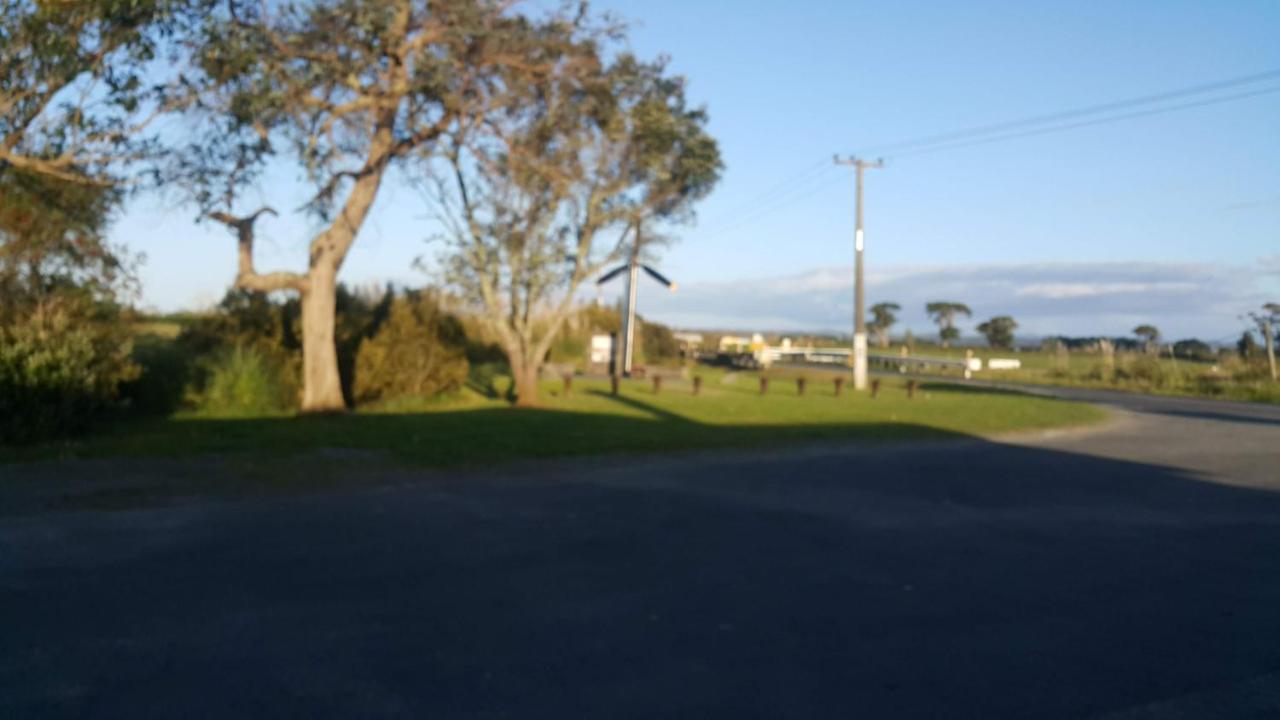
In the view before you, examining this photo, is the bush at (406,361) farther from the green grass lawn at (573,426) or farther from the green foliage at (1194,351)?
the green foliage at (1194,351)

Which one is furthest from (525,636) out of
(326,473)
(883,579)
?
(326,473)

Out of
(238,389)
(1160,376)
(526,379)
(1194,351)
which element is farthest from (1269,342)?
(238,389)

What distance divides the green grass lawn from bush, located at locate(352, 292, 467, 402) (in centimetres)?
64

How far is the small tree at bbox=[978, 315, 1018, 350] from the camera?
92.9 metres

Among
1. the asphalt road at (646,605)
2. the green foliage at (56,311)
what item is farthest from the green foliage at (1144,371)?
the green foliage at (56,311)

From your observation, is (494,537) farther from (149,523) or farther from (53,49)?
(53,49)

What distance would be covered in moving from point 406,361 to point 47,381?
395 inches

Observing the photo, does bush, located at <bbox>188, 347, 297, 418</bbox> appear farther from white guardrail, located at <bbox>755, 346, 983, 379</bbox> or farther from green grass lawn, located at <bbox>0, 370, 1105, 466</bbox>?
white guardrail, located at <bbox>755, 346, 983, 379</bbox>

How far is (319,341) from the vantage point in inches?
824

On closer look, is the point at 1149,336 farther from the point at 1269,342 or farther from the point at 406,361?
the point at 406,361

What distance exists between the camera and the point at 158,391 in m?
21.4

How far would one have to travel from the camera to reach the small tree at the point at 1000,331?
92.9m

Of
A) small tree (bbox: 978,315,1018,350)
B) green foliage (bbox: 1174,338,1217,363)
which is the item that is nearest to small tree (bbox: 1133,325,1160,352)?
green foliage (bbox: 1174,338,1217,363)

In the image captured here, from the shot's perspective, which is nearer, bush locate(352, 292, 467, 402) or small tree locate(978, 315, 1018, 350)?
bush locate(352, 292, 467, 402)
